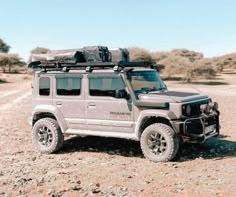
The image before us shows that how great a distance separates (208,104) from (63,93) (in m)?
3.45

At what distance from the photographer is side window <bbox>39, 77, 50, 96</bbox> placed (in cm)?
1005

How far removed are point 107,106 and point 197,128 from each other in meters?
2.05

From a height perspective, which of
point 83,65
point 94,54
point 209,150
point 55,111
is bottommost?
point 209,150

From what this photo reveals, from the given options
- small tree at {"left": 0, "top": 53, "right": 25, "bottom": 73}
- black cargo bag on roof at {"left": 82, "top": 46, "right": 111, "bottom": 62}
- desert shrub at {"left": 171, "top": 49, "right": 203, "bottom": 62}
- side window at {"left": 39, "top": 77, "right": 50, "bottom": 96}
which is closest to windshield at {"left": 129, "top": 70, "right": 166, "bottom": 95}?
black cargo bag on roof at {"left": 82, "top": 46, "right": 111, "bottom": 62}

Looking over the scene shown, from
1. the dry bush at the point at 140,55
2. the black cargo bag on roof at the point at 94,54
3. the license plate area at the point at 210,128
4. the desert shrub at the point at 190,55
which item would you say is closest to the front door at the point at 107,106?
the black cargo bag on roof at the point at 94,54

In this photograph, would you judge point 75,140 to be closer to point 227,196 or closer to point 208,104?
point 208,104

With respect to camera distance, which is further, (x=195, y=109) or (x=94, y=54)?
(x=94, y=54)

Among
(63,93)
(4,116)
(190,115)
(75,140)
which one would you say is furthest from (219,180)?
(4,116)

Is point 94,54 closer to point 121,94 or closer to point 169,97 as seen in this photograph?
point 121,94

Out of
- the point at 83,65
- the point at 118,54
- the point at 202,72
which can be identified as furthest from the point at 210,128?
the point at 202,72

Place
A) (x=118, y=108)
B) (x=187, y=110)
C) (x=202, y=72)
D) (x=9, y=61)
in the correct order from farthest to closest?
1. (x=9, y=61)
2. (x=202, y=72)
3. (x=118, y=108)
4. (x=187, y=110)

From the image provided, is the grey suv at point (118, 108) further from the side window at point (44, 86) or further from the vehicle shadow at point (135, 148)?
the vehicle shadow at point (135, 148)

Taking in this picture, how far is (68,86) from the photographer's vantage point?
9.78m

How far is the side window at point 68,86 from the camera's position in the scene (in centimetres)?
964
